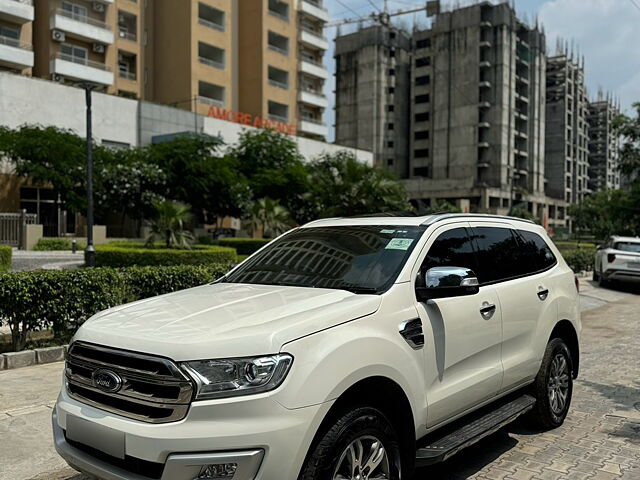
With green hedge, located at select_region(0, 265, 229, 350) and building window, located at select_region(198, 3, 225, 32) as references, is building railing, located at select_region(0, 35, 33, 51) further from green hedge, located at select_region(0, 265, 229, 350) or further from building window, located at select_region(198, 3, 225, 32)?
green hedge, located at select_region(0, 265, 229, 350)

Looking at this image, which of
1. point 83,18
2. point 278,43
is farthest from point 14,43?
point 278,43

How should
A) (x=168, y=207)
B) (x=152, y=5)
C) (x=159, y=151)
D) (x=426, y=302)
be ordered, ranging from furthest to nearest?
(x=152, y=5)
(x=159, y=151)
(x=168, y=207)
(x=426, y=302)

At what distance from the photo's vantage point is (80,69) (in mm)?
A: 38969

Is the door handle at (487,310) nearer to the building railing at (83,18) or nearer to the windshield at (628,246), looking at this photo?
the windshield at (628,246)

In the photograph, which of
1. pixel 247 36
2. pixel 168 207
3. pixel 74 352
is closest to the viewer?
pixel 74 352

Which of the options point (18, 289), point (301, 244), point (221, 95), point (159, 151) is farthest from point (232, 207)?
point (301, 244)

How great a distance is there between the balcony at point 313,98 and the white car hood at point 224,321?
2104 inches

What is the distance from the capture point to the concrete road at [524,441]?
4.17 metres

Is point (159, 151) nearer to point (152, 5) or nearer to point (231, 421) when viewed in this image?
point (152, 5)

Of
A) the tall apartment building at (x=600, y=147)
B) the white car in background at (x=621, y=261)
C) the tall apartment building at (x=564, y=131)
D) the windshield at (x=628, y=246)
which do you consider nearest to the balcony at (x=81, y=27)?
the white car in background at (x=621, y=261)

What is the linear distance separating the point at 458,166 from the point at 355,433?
3313 inches

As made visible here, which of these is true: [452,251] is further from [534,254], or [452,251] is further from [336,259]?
[534,254]

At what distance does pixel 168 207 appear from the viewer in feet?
63.5

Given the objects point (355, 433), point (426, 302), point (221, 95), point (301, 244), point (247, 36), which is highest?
point (247, 36)
